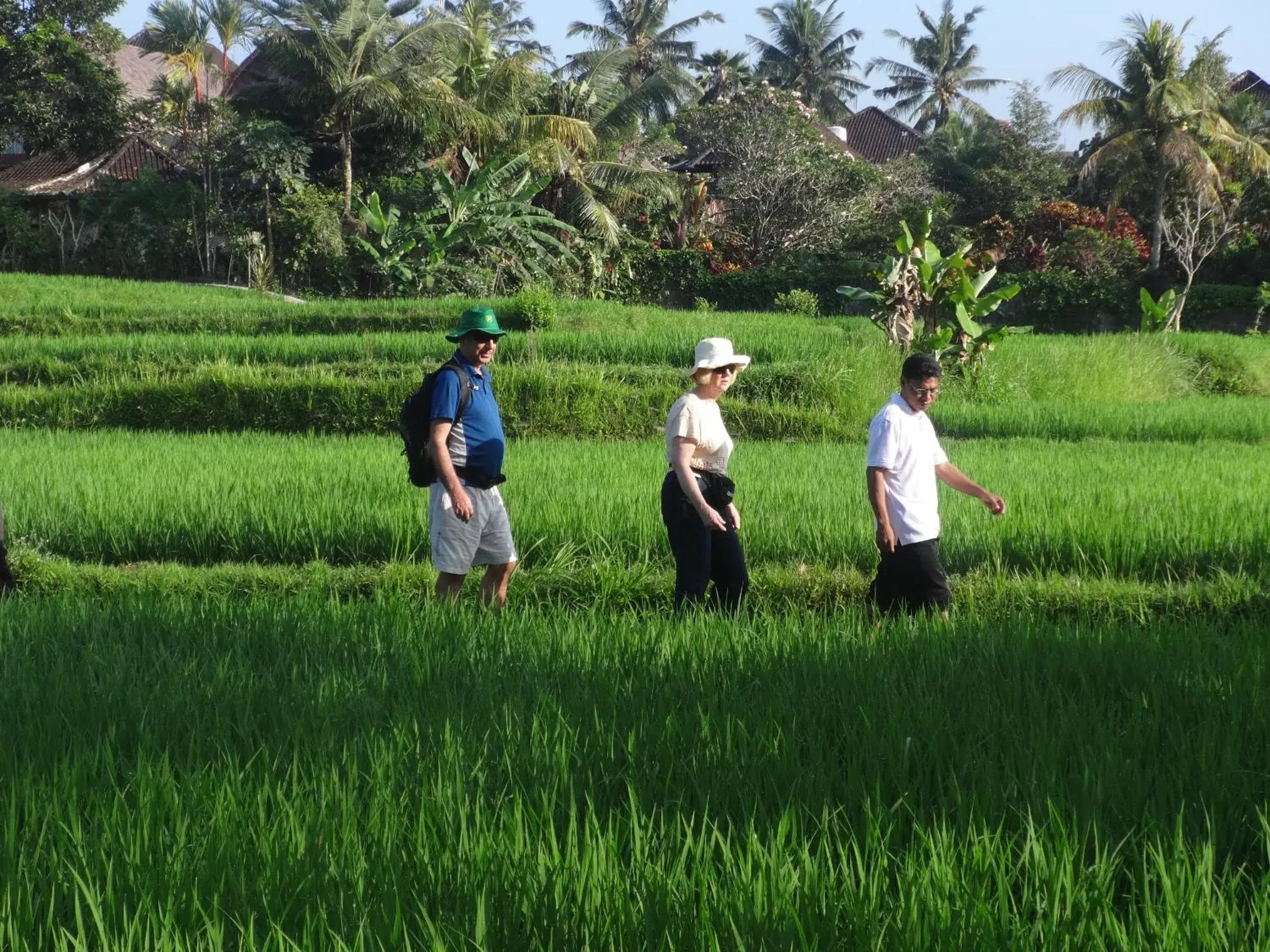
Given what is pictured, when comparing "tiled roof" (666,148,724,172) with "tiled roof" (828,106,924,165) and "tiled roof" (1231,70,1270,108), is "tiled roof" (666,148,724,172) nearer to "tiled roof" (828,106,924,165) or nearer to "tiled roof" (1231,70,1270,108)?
"tiled roof" (828,106,924,165)

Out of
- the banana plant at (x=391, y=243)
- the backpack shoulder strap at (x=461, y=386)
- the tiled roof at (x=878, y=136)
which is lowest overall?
the backpack shoulder strap at (x=461, y=386)

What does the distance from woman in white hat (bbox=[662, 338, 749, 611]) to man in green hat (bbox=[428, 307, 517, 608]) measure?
0.71m

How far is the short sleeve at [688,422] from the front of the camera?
527 centimetres

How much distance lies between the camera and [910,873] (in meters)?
2.30

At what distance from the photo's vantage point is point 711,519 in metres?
5.23

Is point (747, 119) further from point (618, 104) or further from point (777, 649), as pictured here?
point (777, 649)

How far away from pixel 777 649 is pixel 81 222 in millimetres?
26152

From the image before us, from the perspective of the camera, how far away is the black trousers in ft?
17.6

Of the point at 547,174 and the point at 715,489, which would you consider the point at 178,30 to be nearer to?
the point at 547,174

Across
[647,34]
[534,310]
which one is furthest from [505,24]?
[534,310]

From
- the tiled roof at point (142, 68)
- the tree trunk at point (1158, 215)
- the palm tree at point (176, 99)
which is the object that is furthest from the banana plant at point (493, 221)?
the tiled roof at point (142, 68)

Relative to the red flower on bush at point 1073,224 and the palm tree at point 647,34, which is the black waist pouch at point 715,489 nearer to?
the red flower on bush at point 1073,224

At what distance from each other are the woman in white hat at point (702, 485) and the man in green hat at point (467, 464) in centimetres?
71

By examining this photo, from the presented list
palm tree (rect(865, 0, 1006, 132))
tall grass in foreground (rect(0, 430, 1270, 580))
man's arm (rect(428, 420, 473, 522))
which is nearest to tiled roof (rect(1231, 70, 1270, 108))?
palm tree (rect(865, 0, 1006, 132))
